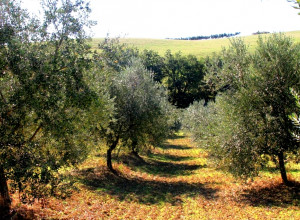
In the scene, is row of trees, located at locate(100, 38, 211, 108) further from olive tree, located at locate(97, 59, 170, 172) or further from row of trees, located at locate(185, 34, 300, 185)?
row of trees, located at locate(185, 34, 300, 185)

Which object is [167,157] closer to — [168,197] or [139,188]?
[139,188]

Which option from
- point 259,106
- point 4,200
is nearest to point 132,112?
point 259,106

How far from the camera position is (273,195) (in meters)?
14.9

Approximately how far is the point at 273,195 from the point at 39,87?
1433cm

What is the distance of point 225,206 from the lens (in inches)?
573

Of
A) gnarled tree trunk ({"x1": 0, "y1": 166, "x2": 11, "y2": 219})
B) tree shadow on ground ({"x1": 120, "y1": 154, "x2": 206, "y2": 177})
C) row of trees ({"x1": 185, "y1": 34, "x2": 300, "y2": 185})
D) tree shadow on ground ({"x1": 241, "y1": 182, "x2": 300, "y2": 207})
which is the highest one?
row of trees ({"x1": 185, "y1": 34, "x2": 300, "y2": 185})

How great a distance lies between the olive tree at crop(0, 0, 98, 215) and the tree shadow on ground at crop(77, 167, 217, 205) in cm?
740

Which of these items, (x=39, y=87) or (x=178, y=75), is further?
(x=178, y=75)

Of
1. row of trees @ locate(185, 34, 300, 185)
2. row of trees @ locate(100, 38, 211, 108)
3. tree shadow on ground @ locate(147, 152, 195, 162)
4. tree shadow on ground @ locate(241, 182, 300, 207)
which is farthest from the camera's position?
row of trees @ locate(100, 38, 211, 108)

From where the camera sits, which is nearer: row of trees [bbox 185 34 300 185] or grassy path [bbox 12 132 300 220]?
grassy path [bbox 12 132 300 220]

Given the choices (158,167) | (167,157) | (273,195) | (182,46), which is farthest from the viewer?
(182,46)

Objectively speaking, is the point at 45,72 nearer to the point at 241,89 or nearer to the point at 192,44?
the point at 241,89

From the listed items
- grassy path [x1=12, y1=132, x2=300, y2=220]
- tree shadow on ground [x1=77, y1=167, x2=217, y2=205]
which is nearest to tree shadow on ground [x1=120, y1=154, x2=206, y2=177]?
grassy path [x1=12, y1=132, x2=300, y2=220]

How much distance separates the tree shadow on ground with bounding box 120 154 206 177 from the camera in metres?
24.7
